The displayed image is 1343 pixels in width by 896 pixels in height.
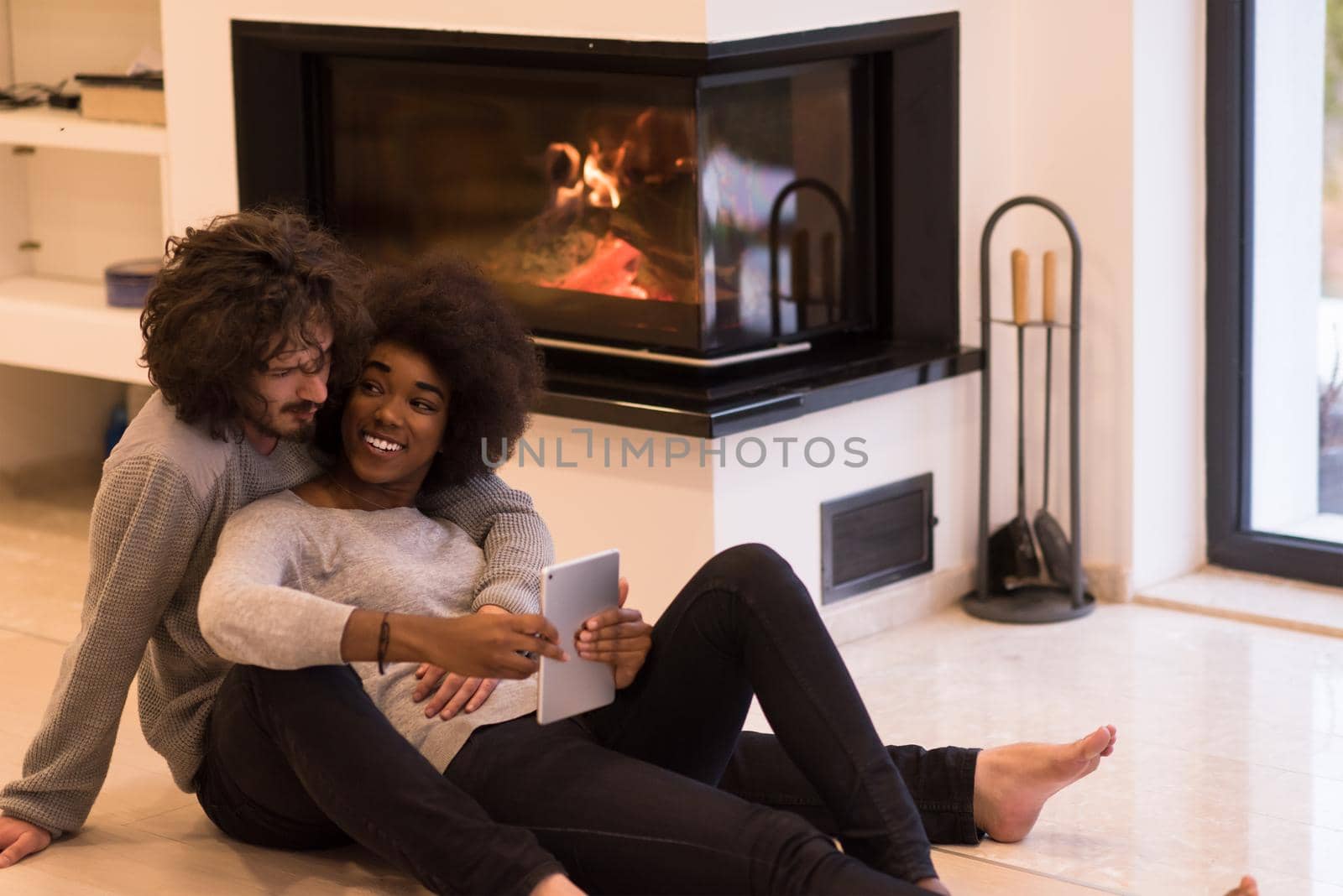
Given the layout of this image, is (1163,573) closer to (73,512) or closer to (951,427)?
(951,427)

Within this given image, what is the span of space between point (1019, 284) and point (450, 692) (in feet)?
5.35

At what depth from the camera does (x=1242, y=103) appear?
3.45m

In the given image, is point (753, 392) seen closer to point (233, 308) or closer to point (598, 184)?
point (598, 184)

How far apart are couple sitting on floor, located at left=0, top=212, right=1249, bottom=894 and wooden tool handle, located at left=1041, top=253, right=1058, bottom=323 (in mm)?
1271

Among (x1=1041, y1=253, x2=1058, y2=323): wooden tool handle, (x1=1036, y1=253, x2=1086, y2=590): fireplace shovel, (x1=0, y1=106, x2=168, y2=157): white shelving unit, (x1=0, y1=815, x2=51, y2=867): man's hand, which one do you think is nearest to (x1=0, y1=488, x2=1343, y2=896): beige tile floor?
(x1=0, y1=815, x2=51, y2=867): man's hand

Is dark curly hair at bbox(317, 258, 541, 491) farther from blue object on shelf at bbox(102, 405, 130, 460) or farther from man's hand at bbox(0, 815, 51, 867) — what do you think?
blue object on shelf at bbox(102, 405, 130, 460)

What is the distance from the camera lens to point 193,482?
210 centimetres

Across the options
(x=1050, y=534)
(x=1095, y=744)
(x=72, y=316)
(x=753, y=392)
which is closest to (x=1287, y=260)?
(x=1050, y=534)

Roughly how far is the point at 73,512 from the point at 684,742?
241cm

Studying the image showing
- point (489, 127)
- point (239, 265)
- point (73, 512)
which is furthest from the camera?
point (73, 512)

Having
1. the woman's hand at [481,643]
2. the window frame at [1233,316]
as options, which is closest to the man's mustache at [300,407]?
the woman's hand at [481,643]

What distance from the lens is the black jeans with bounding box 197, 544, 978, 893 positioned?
1916 millimetres

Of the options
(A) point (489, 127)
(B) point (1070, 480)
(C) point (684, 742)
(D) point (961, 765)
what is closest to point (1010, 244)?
(B) point (1070, 480)

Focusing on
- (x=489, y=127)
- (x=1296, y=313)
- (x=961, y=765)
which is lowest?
(x=961, y=765)
